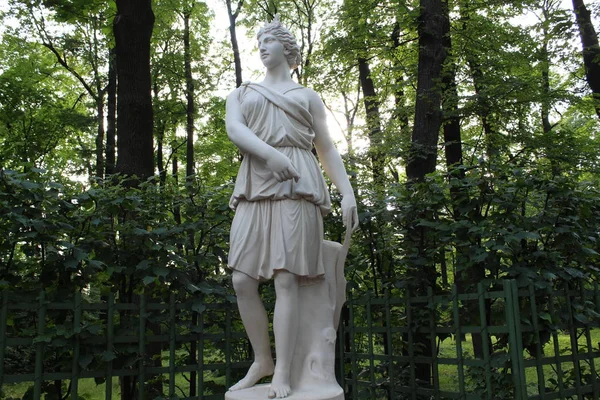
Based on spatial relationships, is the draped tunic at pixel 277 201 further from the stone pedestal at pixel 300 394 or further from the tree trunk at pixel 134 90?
the tree trunk at pixel 134 90

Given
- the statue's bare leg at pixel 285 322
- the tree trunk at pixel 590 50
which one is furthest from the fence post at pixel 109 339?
the tree trunk at pixel 590 50

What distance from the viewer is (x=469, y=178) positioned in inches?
170

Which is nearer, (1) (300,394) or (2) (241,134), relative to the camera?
(1) (300,394)

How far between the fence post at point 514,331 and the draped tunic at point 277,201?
138 cm

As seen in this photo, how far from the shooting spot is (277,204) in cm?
334

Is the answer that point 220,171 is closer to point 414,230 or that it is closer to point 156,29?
point 156,29

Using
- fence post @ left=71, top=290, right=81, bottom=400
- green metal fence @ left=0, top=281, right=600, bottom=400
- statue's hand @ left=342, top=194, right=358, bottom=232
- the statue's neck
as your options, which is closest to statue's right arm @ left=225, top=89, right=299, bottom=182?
the statue's neck

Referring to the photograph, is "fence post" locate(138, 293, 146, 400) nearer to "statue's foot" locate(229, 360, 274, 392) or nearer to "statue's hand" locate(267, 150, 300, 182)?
"statue's foot" locate(229, 360, 274, 392)

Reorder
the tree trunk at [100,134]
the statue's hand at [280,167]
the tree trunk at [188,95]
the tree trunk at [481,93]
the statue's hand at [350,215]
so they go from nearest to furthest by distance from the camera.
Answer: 1. the statue's hand at [280,167]
2. the statue's hand at [350,215]
3. the tree trunk at [481,93]
4. the tree trunk at [100,134]
5. the tree trunk at [188,95]

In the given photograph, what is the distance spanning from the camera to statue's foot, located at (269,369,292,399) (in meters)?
3.04

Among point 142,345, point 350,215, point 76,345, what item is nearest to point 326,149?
point 350,215

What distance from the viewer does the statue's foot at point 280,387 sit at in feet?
9.96

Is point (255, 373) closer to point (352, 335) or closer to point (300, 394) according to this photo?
point (300, 394)

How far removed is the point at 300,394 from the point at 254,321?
544 mm
